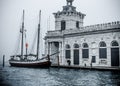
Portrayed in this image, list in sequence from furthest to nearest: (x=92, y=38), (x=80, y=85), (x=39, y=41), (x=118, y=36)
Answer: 1. (x=39, y=41)
2. (x=92, y=38)
3. (x=118, y=36)
4. (x=80, y=85)

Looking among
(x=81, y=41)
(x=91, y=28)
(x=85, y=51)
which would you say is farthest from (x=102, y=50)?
(x=81, y=41)

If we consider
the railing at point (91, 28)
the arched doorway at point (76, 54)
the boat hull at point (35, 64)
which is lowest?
the boat hull at point (35, 64)

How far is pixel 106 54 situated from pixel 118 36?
408cm

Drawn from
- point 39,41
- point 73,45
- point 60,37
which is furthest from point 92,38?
point 39,41

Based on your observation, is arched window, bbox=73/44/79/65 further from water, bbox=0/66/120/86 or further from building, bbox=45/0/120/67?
water, bbox=0/66/120/86

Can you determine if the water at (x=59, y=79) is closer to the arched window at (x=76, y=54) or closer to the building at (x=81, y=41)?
the building at (x=81, y=41)

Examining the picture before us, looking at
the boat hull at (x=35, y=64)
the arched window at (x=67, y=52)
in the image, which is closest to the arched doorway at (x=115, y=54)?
the arched window at (x=67, y=52)

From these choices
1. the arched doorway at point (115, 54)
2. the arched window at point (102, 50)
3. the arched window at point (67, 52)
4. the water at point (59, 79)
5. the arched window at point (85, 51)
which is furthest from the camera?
the arched window at point (67, 52)

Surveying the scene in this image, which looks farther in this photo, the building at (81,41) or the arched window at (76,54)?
the arched window at (76,54)

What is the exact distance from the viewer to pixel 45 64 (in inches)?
1810

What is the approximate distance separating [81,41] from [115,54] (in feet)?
28.2

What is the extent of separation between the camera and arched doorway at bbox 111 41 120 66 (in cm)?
4078

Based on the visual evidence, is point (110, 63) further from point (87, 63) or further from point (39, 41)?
point (39, 41)

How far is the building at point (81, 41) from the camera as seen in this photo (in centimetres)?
4138
